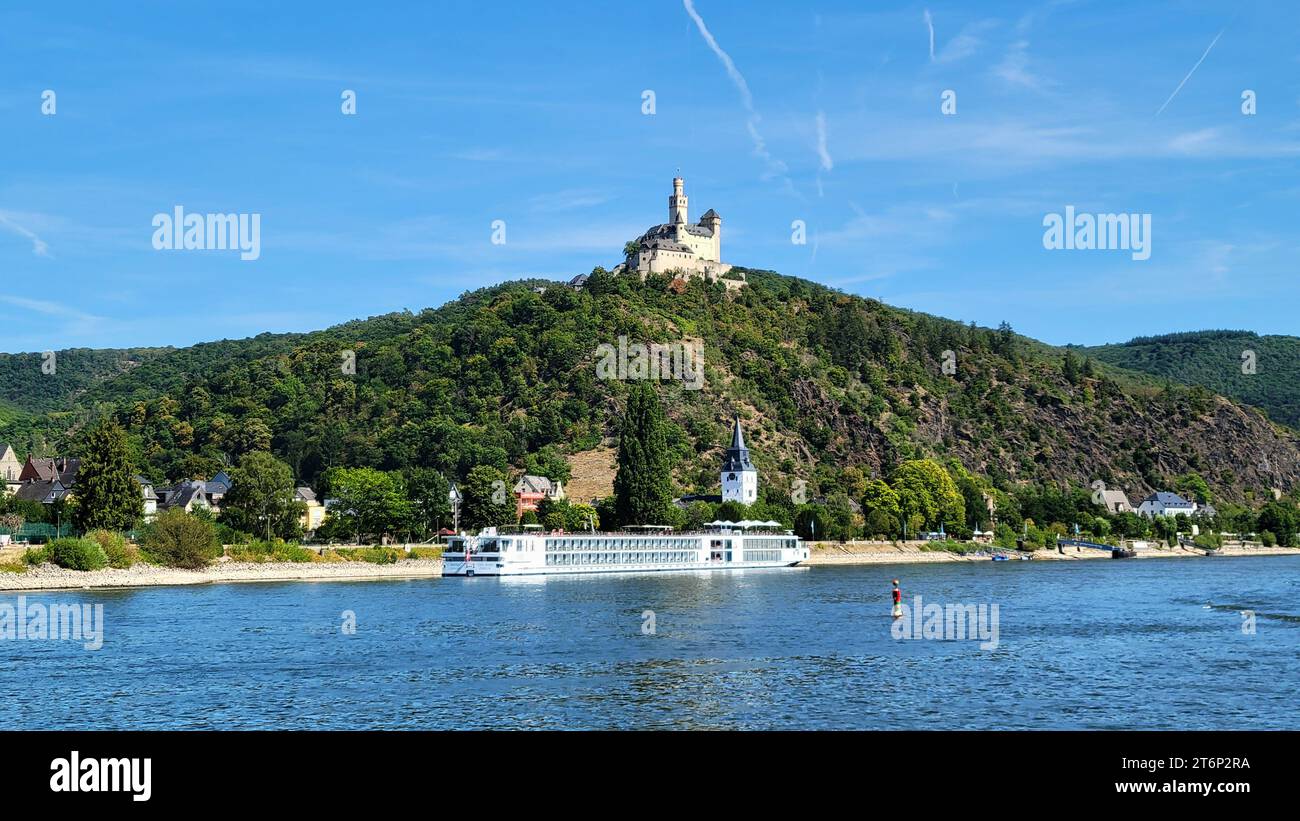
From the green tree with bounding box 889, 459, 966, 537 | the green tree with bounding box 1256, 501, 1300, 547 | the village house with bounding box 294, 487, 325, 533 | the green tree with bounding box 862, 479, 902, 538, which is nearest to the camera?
the village house with bounding box 294, 487, 325, 533

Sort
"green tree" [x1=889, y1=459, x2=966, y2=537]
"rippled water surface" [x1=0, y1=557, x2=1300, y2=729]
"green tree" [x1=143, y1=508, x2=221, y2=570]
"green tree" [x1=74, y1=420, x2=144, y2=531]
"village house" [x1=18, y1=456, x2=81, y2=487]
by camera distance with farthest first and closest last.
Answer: "green tree" [x1=889, y1=459, x2=966, y2=537] → "village house" [x1=18, y1=456, x2=81, y2=487] → "green tree" [x1=74, y1=420, x2=144, y2=531] → "green tree" [x1=143, y1=508, x2=221, y2=570] → "rippled water surface" [x1=0, y1=557, x2=1300, y2=729]

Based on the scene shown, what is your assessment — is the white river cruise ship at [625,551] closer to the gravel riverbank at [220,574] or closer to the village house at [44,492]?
the gravel riverbank at [220,574]

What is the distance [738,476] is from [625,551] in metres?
33.6

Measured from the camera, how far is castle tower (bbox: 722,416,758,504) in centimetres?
14738

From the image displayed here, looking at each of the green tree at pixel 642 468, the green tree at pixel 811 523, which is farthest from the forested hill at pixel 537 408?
the green tree at pixel 642 468

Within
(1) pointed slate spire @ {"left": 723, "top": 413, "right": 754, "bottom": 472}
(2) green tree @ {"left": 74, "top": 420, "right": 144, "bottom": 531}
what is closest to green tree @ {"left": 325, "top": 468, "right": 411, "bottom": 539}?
(2) green tree @ {"left": 74, "top": 420, "right": 144, "bottom": 531}

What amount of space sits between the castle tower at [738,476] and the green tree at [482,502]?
1307 inches

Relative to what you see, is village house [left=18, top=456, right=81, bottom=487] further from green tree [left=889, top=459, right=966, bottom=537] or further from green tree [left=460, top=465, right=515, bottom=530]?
green tree [left=889, top=459, right=966, bottom=537]

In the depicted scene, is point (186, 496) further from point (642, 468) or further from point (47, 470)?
point (642, 468)

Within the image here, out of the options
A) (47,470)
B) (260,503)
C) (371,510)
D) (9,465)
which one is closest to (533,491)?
(371,510)

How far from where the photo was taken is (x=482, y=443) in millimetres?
157375

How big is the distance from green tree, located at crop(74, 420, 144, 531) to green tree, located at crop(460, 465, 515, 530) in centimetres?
3511
